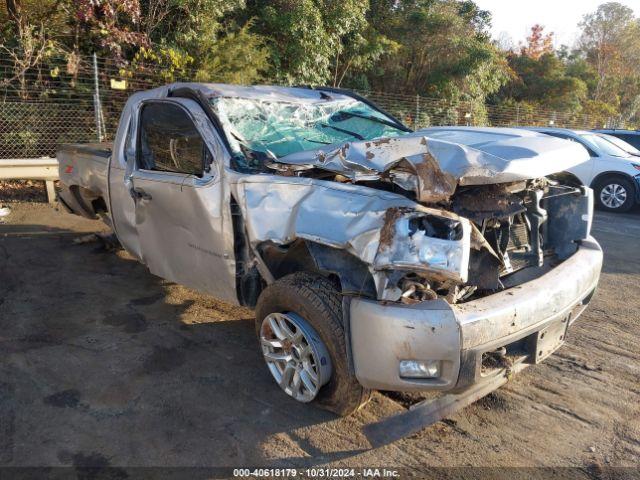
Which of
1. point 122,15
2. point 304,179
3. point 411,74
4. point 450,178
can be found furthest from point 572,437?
point 411,74

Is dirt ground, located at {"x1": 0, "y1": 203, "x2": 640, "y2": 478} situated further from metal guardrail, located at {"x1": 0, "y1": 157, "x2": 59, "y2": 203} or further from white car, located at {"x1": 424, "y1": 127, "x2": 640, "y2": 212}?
white car, located at {"x1": 424, "y1": 127, "x2": 640, "y2": 212}

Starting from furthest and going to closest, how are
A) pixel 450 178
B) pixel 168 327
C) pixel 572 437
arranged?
pixel 168 327
pixel 572 437
pixel 450 178

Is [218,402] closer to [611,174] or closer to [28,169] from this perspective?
[28,169]

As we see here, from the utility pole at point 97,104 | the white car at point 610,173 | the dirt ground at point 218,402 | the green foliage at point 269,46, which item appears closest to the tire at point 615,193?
the white car at point 610,173

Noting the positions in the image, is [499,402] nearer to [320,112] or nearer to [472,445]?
[472,445]

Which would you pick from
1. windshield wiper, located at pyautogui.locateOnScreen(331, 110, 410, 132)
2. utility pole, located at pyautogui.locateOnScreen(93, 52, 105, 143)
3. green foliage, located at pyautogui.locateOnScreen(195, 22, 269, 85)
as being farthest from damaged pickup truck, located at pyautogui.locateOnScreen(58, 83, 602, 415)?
green foliage, located at pyautogui.locateOnScreen(195, 22, 269, 85)

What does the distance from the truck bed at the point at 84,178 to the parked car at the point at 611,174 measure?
8.17 metres

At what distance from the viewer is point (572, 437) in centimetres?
296

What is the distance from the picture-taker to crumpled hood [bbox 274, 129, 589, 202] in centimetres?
274

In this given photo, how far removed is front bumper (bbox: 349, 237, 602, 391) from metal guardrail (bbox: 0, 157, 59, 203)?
774 cm

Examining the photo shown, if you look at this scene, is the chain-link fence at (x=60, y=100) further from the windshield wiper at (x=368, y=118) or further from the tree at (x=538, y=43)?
the tree at (x=538, y=43)

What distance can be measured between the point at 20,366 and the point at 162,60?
28.9ft

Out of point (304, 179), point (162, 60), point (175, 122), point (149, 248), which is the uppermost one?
point (162, 60)

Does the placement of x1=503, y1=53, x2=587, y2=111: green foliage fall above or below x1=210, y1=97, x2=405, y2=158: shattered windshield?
above
